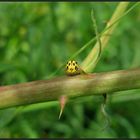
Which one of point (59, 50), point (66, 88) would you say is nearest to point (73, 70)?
→ point (66, 88)

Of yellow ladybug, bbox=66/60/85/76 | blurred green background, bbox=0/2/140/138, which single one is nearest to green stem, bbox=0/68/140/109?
yellow ladybug, bbox=66/60/85/76

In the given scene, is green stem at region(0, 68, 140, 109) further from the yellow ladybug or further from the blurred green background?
the blurred green background

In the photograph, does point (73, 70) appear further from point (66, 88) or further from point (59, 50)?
point (59, 50)

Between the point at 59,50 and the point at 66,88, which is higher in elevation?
the point at 66,88

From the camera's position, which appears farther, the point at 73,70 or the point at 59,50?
the point at 59,50

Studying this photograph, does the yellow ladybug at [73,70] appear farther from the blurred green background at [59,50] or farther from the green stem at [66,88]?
the blurred green background at [59,50]
